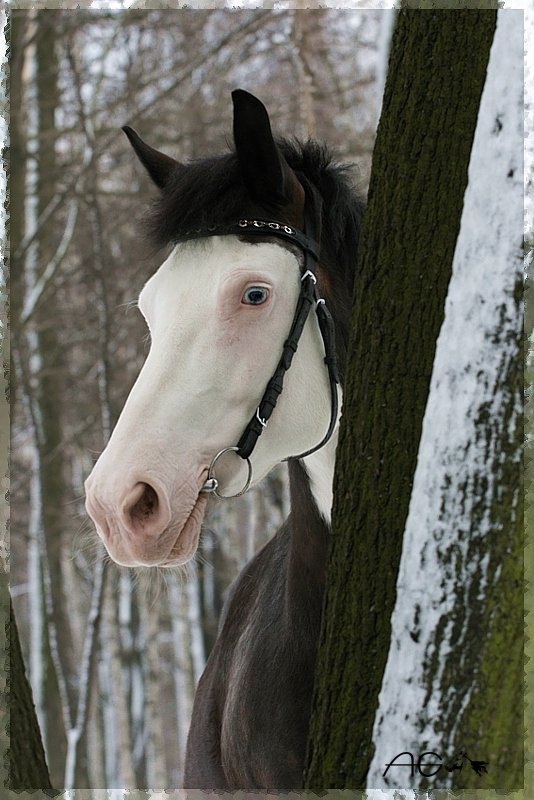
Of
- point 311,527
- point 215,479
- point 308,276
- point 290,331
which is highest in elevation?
point 308,276

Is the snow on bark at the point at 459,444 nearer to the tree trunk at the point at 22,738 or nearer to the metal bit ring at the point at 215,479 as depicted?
the metal bit ring at the point at 215,479

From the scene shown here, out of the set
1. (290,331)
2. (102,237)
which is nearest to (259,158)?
(290,331)

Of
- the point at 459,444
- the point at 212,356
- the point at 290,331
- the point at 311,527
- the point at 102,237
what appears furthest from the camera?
the point at 102,237

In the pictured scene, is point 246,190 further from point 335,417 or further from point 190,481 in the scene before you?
point 190,481

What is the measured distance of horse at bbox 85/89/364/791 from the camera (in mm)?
1793

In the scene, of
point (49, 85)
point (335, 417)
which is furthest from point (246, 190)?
point (49, 85)

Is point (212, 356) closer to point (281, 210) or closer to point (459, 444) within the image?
point (281, 210)

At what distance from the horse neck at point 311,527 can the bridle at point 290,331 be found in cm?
10

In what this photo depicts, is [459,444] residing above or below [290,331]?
below

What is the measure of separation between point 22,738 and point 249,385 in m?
0.88

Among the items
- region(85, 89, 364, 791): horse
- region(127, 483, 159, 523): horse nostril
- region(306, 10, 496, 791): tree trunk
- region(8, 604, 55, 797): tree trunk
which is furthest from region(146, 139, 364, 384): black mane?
region(8, 604, 55, 797): tree trunk

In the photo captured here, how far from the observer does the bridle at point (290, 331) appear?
1.96 metres

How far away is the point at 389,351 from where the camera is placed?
4.88 feet

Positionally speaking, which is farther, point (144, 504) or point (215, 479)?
point (215, 479)
